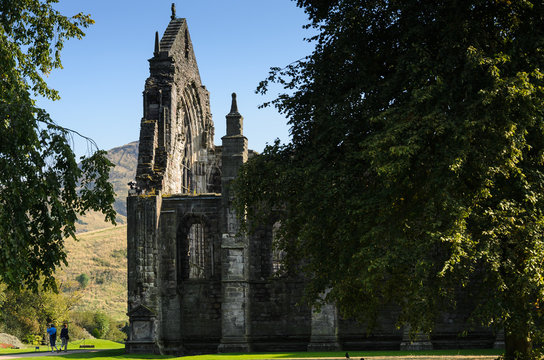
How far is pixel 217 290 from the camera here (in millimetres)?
30109

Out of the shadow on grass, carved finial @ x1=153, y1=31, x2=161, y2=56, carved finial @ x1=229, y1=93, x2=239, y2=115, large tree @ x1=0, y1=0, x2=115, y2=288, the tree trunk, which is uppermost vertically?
carved finial @ x1=153, y1=31, x2=161, y2=56

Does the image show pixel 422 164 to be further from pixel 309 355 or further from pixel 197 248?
pixel 197 248

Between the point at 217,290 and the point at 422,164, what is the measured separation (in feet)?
55.9

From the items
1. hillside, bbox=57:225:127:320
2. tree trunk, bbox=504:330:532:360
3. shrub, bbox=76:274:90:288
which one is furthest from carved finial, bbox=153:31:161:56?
shrub, bbox=76:274:90:288

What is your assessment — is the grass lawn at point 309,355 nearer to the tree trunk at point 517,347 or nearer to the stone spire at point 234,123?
the tree trunk at point 517,347

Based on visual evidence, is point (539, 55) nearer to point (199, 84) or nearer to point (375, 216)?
point (375, 216)

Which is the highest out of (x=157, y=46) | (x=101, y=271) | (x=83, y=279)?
(x=157, y=46)

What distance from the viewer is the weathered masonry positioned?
28719 mm

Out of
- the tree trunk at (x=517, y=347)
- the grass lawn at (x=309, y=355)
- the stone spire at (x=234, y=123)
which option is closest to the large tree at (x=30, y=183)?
the tree trunk at (x=517, y=347)

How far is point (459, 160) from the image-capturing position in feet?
42.9

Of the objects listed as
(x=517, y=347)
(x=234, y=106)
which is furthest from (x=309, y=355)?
(x=234, y=106)

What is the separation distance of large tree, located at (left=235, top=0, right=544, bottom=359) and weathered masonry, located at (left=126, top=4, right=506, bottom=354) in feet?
37.4

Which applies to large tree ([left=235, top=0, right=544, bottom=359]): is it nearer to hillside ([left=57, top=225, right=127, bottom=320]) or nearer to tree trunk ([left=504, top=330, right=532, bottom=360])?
tree trunk ([left=504, top=330, right=532, bottom=360])

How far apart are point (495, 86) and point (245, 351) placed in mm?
18048
